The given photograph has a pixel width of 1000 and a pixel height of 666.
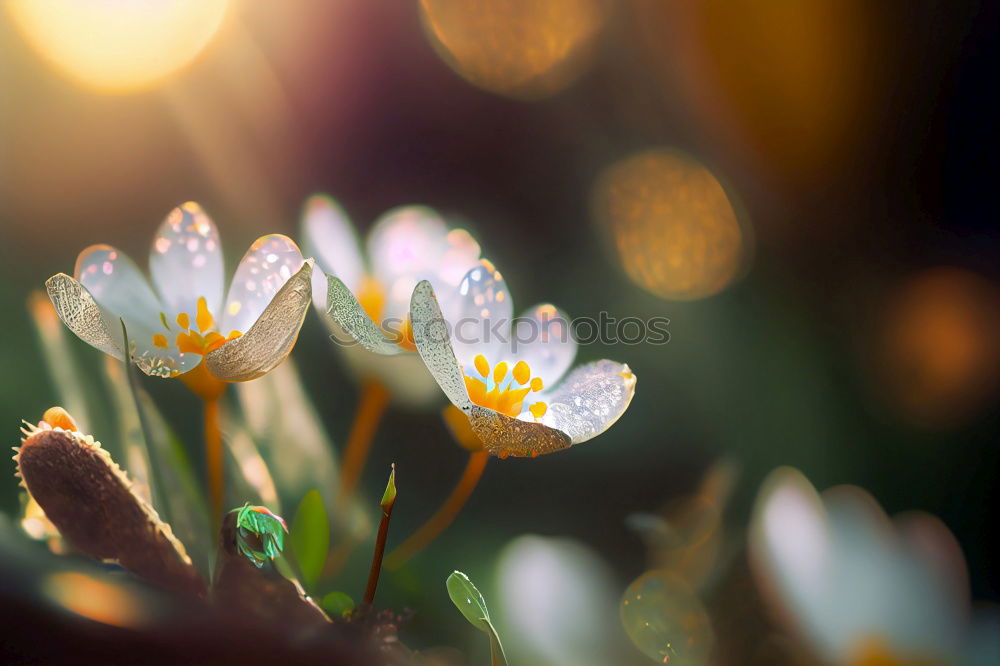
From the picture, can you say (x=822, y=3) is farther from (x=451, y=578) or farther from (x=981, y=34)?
(x=451, y=578)

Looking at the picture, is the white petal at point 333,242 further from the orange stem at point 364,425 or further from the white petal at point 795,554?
the white petal at point 795,554

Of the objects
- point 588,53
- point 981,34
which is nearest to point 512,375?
point 588,53

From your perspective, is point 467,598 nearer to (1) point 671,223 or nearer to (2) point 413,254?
(2) point 413,254

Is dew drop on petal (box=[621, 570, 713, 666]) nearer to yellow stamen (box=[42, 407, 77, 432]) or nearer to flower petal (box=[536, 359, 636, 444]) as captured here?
flower petal (box=[536, 359, 636, 444])

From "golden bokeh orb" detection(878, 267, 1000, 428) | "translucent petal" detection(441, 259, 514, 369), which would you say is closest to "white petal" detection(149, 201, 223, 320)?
"translucent petal" detection(441, 259, 514, 369)

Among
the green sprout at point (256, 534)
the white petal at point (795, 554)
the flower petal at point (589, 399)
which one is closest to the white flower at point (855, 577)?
the white petal at point (795, 554)

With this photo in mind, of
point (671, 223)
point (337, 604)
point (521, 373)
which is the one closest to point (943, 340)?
point (671, 223)
